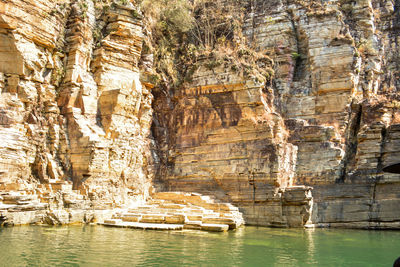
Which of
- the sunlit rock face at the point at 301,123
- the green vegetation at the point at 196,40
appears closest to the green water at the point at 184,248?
the sunlit rock face at the point at 301,123

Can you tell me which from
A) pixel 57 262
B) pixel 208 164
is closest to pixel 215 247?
pixel 57 262

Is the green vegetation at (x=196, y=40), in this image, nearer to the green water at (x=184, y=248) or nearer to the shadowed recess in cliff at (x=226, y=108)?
the shadowed recess in cliff at (x=226, y=108)

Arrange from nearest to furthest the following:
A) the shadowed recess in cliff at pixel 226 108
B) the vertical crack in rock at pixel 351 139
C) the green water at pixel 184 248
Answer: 1. the green water at pixel 184 248
2. the vertical crack in rock at pixel 351 139
3. the shadowed recess in cliff at pixel 226 108

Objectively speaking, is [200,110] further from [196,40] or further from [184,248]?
[184,248]

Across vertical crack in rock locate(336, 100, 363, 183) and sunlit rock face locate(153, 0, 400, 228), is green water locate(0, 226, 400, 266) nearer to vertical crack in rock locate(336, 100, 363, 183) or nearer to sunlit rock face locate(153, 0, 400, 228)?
sunlit rock face locate(153, 0, 400, 228)

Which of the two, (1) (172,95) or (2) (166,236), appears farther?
(1) (172,95)

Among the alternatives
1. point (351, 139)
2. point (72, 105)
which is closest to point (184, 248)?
point (72, 105)

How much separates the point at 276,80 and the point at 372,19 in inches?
396

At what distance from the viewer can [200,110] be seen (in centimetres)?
2638

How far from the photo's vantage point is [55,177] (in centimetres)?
2122

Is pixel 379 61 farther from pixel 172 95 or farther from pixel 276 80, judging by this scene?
pixel 172 95

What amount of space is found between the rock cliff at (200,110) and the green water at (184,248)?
370 centimetres

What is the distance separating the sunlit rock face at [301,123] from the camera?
22.1 meters

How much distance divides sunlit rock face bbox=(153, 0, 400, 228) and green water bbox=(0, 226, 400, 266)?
162 inches
